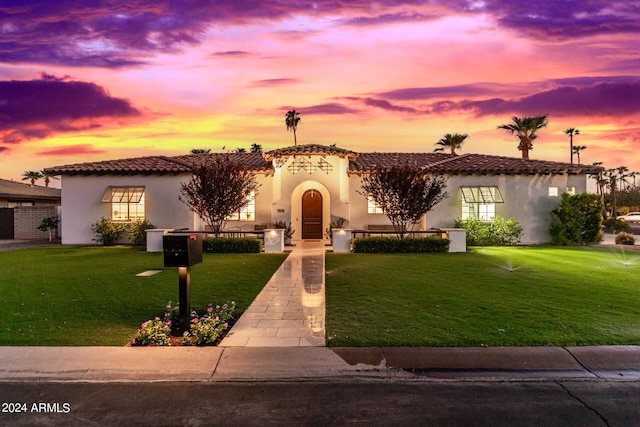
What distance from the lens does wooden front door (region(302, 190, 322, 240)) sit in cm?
2052

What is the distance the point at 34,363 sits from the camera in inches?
198

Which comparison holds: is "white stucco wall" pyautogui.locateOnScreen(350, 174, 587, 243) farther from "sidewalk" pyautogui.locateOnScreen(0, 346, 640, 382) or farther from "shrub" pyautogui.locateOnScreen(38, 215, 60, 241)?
"shrub" pyautogui.locateOnScreen(38, 215, 60, 241)

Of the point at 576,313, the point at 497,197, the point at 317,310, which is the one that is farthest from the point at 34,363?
the point at 497,197

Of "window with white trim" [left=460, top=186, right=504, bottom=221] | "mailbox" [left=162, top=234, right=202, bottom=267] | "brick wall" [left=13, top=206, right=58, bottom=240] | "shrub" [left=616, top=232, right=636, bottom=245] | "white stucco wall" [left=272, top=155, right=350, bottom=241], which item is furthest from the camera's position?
"brick wall" [left=13, top=206, right=58, bottom=240]

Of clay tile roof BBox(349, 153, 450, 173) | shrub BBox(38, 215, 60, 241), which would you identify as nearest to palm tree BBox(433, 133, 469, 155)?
clay tile roof BBox(349, 153, 450, 173)

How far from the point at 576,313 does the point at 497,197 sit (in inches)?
518

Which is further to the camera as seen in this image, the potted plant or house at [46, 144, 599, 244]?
house at [46, 144, 599, 244]

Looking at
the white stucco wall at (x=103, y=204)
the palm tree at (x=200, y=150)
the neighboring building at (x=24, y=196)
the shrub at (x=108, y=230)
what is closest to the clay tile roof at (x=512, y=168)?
the white stucco wall at (x=103, y=204)

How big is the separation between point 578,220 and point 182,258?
18.9m

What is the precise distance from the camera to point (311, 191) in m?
20.5

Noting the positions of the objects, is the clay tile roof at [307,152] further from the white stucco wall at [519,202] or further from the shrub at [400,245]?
the white stucco wall at [519,202]

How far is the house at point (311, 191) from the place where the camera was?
63.7ft

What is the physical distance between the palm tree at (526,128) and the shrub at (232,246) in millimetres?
20569

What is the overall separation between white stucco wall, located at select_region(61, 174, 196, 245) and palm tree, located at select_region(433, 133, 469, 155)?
86.8 ft
